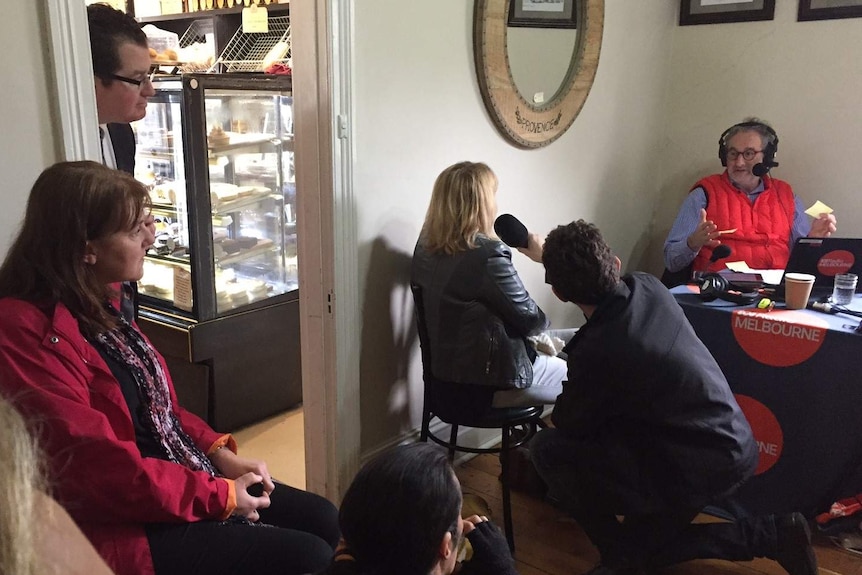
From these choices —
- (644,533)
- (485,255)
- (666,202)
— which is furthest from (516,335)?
(666,202)

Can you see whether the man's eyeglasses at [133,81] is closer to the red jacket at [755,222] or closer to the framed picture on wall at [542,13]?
the framed picture on wall at [542,13]

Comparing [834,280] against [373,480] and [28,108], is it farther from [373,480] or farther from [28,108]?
[28,108]

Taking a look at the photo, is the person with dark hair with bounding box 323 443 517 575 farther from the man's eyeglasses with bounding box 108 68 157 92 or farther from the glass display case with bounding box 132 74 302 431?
the glass display case with bounding box 132 74 302 431

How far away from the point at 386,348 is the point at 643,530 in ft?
3.22

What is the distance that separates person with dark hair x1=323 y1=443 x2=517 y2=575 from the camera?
3.32ft

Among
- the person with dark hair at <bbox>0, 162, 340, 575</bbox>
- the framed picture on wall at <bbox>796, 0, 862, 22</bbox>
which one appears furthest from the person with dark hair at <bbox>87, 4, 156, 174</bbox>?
the framed picture on wall at <bbox>796, 0, 862, 22</bbox>

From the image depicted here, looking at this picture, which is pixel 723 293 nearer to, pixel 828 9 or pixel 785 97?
pixel 785 97

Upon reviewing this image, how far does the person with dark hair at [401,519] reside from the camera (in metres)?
1.01

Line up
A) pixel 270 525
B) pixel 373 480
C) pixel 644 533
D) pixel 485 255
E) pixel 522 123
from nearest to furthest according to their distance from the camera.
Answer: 1. pixel 373 480
2. pixel 270 525
3. pixel 644 533
4. pixel 485 255
5. pixel 522 123

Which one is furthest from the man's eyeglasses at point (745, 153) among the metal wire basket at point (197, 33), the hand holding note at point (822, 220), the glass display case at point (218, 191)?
the metal wire basket at point (197, 33)

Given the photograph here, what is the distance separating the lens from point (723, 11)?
3.32 metres

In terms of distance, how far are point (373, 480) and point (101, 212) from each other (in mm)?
718

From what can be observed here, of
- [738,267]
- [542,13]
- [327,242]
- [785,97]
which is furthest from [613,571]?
[785,97]

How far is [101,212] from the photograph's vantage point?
1256mm
